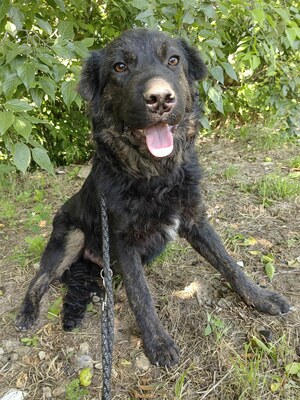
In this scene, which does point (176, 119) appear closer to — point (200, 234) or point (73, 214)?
point (200, 234)

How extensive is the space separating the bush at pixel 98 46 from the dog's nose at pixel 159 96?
0.69 meters

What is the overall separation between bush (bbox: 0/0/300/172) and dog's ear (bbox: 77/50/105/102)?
0.21 ft

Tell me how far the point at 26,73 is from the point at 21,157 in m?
0.64

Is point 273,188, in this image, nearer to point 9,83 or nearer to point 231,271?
point 231,271

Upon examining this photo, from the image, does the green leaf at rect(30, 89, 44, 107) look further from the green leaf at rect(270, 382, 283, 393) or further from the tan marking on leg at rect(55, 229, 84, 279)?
the green leaf at rect(270, 382, 283, 393)

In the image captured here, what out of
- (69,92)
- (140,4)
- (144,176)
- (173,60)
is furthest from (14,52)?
(144,176)

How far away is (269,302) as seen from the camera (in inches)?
99.7

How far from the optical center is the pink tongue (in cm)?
233

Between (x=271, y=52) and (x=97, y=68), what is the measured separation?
1.98m

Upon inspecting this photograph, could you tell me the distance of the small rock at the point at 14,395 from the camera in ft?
7.09

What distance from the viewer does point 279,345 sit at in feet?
7.30

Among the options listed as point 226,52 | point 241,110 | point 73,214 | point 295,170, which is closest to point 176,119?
point 73,214

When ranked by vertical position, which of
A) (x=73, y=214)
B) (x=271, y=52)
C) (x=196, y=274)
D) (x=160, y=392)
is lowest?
(x=160, y=392)

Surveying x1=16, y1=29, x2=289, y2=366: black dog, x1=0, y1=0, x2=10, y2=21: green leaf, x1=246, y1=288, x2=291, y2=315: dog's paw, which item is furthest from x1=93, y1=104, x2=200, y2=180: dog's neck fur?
x1=246, y1=288, x2=291, y2=315: dog's paw
